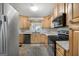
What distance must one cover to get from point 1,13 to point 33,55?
59 cm

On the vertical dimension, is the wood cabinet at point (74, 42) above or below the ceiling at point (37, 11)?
below

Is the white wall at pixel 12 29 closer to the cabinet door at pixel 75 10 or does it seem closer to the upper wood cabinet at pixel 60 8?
the upper wood cabinet at pixel 60 8

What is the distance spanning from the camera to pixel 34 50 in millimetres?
1657

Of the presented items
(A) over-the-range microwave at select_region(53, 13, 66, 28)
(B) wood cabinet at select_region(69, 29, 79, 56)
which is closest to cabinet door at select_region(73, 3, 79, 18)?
(B) wood cabinet at select_region(69, 29, 79, 56)

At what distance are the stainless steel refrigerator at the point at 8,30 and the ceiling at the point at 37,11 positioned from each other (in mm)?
59

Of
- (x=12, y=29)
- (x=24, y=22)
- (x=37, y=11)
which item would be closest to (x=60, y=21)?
(x=37, y=11)

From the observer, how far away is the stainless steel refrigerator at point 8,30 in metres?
1.50

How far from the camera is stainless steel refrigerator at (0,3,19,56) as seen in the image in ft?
4.94

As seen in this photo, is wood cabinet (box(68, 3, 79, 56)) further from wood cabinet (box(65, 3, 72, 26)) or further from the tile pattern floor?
the tile pattern floor

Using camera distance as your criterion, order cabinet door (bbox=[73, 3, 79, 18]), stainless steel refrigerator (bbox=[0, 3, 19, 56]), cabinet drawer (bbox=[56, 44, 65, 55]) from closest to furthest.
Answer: cabinet door (bbox=[73, 3, 79, 18]), stainless steel refrigerator (bbox=[0, 3, 19, 56]), cabinet drawer (bbox=[56, 44, 65, 55])

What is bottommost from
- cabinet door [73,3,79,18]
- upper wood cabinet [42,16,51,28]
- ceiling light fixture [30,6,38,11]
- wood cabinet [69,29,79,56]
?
wood cabinet [69,29,79,56]

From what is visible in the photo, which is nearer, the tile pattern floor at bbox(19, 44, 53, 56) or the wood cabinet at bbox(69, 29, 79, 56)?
the wood cabinet at bbox(69, 29, 79, 56)

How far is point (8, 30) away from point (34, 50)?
39cm

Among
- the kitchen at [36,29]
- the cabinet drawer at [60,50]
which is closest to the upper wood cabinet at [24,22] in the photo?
the kitchen at [36,29]
